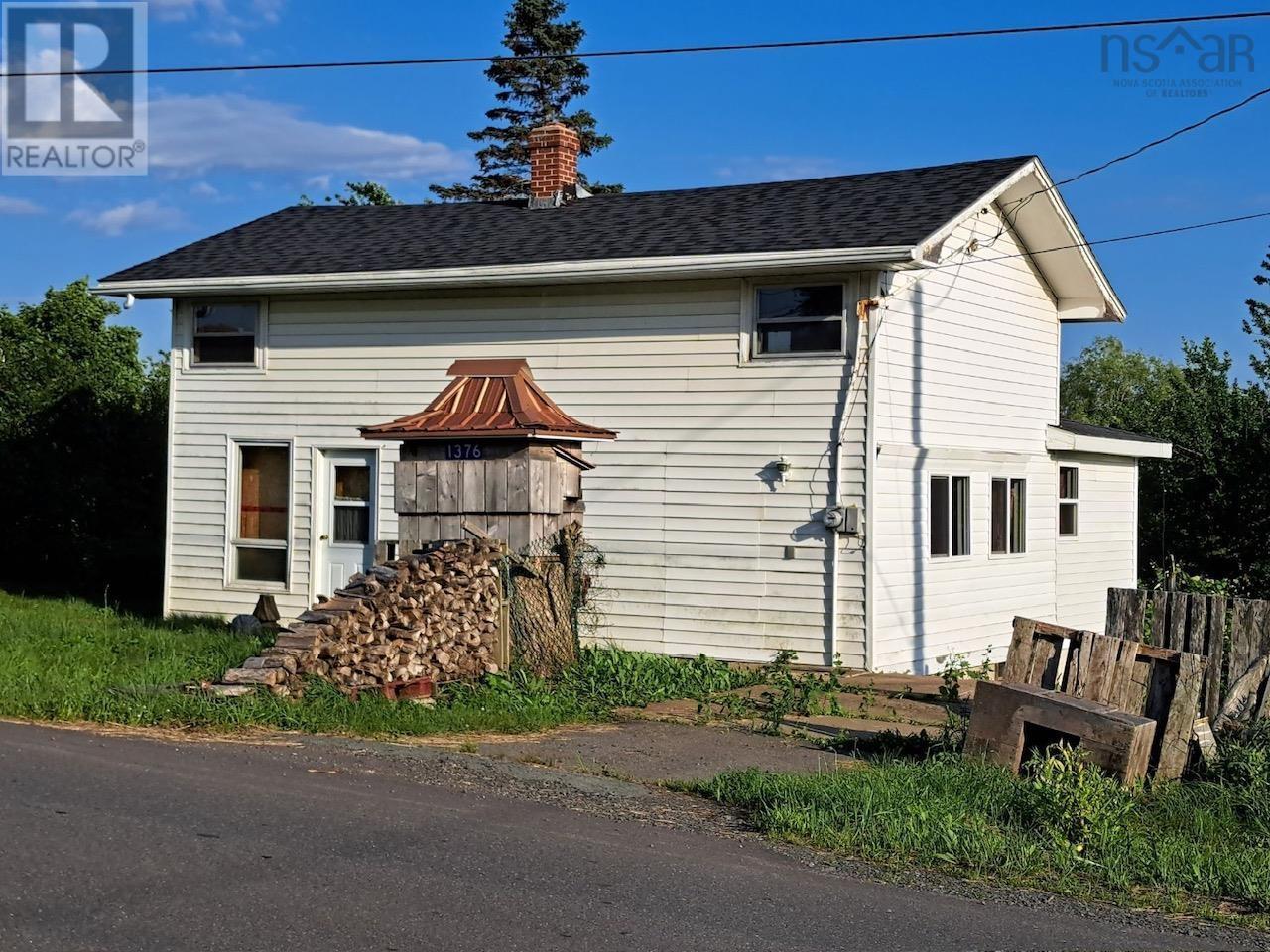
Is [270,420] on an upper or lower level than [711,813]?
upper

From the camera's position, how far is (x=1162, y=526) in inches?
986

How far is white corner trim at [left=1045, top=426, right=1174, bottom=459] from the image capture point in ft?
63.5

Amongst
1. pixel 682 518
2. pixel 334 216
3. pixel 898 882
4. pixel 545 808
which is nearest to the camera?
pixel 898 882

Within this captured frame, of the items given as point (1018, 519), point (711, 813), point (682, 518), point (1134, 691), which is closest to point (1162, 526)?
point (1018, 519)

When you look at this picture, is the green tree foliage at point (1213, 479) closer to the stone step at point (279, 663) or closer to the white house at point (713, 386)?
the white house at point (713, 386)

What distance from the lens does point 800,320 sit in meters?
15.5

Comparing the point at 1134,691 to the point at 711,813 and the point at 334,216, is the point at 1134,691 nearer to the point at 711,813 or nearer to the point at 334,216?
the point at 711,813

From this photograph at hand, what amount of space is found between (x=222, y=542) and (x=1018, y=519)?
1007cm

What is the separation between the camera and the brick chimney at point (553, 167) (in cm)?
1997

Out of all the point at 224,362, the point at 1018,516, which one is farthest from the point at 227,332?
the point at 1018,516

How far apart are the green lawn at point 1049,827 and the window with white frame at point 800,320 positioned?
7.18 m

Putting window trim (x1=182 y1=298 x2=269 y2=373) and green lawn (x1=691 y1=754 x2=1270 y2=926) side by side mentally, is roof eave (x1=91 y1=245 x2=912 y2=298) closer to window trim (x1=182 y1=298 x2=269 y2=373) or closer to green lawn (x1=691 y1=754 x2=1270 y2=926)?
window trim (x1=182 y1=298 x2=269 y2=373)

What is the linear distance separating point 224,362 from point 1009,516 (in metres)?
10.0

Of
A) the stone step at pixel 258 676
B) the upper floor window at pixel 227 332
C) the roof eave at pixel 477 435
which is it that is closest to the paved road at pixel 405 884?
the stone step at pixel 258 676
